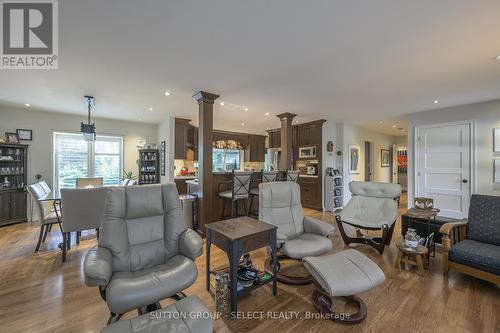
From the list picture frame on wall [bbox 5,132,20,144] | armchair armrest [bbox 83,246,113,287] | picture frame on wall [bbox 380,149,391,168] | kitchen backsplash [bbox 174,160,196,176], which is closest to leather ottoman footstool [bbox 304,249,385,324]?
armchair armrest [bbox 83,246,113,287]

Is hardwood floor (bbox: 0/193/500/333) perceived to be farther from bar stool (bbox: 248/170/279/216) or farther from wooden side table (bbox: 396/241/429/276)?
bar stool (bbox: 248/170/279/216)

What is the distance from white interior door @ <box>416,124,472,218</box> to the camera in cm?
463

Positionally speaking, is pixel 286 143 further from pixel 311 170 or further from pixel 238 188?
pixel 238 188

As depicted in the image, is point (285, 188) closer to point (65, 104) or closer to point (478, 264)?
point (478, 264)

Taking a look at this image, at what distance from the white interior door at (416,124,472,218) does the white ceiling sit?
0.71 metres

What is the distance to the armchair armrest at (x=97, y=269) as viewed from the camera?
4.83 feet

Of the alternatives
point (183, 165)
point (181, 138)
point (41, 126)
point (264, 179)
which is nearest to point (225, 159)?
point (183, 165)

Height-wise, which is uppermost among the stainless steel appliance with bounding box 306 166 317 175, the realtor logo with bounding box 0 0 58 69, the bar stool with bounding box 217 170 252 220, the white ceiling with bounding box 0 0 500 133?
the realtor logo with bounding box 0 0 58 69

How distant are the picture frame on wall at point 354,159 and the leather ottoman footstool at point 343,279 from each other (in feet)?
17.4

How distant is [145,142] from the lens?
6.64 meters

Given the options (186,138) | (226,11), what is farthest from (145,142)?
(226,11)

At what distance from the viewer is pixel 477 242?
8.39 ft

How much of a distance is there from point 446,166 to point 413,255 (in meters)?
3.20

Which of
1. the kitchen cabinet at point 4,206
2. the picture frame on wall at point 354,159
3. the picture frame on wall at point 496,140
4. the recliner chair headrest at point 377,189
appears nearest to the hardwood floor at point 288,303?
the recliner chair headrest at point 377,189
